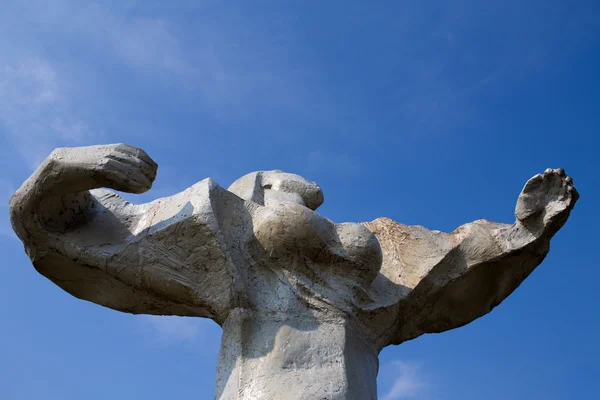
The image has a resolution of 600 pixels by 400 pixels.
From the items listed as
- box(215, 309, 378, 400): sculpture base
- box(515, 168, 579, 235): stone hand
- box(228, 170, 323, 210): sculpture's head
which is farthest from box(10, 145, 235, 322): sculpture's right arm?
box(515, 168, 579, 235): stone hand

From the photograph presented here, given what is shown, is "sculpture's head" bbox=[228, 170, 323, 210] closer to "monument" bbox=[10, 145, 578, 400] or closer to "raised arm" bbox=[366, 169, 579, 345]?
"monument" bbox=[10, 145, 578, 400]

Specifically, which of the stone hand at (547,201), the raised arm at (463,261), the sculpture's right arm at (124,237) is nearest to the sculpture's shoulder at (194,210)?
the sculpture's right arm at (124,237)

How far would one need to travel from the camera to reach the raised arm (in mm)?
5512

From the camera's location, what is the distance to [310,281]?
5.17 m

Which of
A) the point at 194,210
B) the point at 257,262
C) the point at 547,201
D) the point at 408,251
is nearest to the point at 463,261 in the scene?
the point at 408,251

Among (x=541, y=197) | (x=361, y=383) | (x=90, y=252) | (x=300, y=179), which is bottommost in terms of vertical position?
(x=361, y=383)

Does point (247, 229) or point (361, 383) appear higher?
point (247, 229)

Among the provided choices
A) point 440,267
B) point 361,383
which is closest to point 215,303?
point 361,383

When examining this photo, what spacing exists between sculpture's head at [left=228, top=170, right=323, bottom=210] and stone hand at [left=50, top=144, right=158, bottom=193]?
0.94m

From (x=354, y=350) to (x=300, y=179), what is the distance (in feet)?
4.72

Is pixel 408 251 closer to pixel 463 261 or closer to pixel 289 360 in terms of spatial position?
pixel 463 261

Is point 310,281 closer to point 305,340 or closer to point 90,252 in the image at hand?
point 305,340

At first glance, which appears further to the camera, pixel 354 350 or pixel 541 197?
pixel 541 197

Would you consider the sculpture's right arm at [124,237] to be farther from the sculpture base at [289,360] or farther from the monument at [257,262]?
the sculpture base at [289,360]
